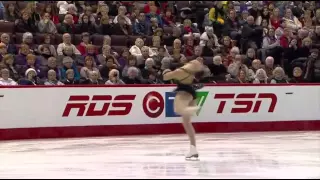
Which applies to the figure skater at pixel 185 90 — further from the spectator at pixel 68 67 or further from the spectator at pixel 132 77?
A: the spectator at pixel 68 67

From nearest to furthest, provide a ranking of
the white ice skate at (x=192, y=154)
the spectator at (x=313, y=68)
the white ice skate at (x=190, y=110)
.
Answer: the white ice skate at (x=190, y=110) < the white ice skate at (x=192, y=154) < the spectator at (x=313, y=68)

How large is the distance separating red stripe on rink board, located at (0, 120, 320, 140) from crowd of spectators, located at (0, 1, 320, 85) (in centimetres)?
114

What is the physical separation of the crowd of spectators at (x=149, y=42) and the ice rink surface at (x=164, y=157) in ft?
6.58

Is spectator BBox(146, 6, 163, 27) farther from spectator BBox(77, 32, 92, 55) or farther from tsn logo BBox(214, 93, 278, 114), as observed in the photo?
tsn logo BBox(214, 93, 278, 114)

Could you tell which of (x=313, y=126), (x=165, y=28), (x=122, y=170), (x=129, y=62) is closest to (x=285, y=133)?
(x=313, y=126)

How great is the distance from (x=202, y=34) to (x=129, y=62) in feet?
10.7

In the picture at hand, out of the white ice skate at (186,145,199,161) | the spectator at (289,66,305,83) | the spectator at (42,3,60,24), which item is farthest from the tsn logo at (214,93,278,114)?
the spectator at (42,3,60,24)

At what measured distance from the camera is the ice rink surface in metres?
9.78

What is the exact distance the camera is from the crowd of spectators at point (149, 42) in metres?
15.7

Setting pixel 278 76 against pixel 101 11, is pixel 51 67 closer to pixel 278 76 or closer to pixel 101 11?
pixel 101 11

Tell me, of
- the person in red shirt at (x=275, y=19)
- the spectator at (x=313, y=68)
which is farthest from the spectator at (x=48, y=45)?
the person in red shirt at (x=275, y=19)

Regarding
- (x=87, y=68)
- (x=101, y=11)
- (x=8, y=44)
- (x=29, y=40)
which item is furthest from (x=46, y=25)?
(x=87, y=68)

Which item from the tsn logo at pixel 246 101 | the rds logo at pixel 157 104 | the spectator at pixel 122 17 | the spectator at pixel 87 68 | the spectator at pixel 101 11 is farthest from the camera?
the spectator at pixel 122 17

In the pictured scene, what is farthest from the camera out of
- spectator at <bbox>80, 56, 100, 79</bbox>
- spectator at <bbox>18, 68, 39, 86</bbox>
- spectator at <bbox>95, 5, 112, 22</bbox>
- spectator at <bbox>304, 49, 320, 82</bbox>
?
spectator at <bbox>95, 5, 112, 22</bbox>
